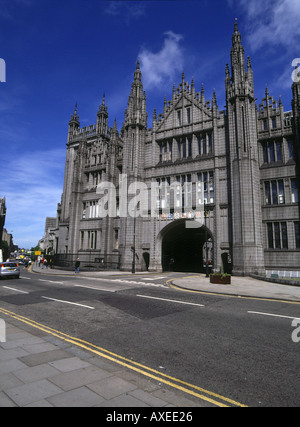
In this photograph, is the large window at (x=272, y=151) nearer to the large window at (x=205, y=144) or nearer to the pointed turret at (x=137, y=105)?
the large window at (x=205, y=144)

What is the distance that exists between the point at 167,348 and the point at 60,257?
38.9 m

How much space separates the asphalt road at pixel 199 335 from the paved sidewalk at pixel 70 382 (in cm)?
67

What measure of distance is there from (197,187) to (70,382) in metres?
27.6

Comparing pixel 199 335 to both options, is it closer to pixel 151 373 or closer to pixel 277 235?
pixel 151 373

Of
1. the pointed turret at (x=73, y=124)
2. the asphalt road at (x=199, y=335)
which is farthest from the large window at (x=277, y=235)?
the pointed turret at (x=73, y=124)

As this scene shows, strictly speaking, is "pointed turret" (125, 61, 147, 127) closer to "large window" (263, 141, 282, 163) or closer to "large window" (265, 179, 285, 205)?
"large window" (263, 141, 282, 163)

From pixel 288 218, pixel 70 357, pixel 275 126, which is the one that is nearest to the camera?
pixel 70 357

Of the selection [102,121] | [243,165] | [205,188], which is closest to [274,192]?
[243,165]

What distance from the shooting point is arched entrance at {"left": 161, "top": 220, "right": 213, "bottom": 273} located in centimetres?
3238

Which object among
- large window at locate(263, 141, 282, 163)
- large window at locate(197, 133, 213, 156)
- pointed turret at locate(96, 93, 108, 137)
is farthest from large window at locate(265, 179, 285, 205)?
pointed turret at locate(96, 93, 108, 137)

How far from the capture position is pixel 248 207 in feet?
83.6

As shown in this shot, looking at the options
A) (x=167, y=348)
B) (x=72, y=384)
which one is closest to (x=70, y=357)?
(x=72, y=384)

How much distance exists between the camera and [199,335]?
21.8 feet
